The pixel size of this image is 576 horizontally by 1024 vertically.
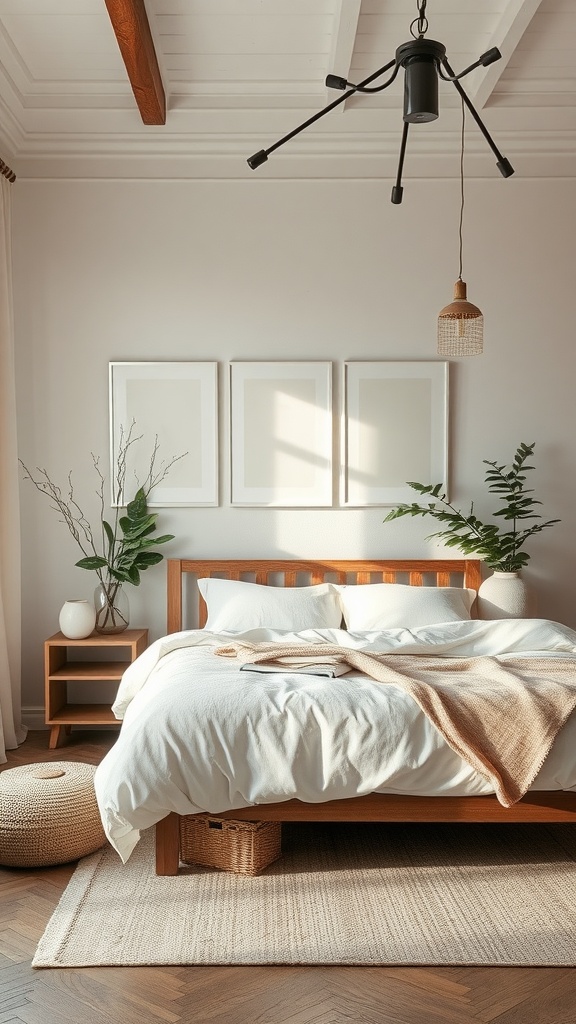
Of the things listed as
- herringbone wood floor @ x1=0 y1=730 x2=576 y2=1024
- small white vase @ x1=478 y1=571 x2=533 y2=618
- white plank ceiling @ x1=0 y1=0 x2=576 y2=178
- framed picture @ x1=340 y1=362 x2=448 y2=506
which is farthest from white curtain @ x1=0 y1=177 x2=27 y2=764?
small white vase @ x1=478 y1=571 x2=533 y2=618

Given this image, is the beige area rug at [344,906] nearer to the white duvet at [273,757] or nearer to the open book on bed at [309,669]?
the white duvet at [273,757]

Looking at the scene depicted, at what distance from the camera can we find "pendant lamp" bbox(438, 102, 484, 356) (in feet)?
10.7

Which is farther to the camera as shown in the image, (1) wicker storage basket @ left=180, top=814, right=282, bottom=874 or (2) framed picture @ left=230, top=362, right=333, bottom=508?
(2) framed picture @ left=230, top=362, right=333, bottom=508

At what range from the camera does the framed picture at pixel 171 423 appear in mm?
4586

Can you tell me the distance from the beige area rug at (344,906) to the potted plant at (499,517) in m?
1.54

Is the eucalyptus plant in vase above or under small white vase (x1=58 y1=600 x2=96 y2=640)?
above

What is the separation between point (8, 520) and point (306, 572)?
1.48 meters

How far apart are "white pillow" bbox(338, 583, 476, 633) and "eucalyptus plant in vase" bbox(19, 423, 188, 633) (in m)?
0.98

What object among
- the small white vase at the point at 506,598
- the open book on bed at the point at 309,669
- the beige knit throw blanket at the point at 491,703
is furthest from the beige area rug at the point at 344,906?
the small white vase at the point at 506,598

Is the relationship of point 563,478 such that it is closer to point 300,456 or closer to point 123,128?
point 300,456

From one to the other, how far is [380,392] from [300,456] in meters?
0.52

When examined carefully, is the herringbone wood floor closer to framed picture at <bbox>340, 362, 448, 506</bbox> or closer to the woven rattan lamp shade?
the woven rattan lamp shade

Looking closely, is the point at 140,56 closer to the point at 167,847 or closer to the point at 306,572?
the point at 306,572

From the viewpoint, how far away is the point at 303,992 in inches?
85.7
